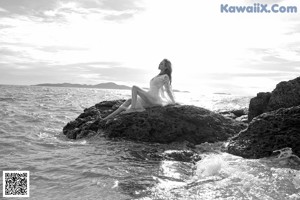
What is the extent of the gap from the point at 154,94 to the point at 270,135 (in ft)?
13.8

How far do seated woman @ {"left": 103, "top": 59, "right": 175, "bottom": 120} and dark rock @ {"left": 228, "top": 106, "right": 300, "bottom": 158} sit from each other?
352 centimetres

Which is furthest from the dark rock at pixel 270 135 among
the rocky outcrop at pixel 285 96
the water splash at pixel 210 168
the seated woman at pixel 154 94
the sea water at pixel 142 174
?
the seated woman at pixel 154 94

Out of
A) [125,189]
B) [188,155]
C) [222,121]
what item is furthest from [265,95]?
[125,189]

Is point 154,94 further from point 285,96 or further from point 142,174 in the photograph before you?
point 142,174

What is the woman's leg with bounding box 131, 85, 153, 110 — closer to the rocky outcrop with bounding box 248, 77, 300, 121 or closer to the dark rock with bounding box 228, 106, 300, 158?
the dark rock with bounding box 228, 106, 300, 158

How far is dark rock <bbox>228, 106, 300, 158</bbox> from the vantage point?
6.82m

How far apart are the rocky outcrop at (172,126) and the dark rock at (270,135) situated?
2068 millimetres

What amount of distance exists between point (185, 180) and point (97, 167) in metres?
1.90

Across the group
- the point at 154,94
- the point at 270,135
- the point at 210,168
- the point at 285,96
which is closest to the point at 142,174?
the point at 210,168

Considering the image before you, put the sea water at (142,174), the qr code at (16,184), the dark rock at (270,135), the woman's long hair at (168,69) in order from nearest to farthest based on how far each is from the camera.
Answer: the sea water at (142,174), the qr code at (16,184), the dark rock at (270,135), the woman's long hair at (168,69)

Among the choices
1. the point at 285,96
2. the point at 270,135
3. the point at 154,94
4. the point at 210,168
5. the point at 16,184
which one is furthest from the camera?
the point at 154,94

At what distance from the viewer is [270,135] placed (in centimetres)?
701

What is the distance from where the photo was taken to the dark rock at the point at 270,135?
6.82 metres

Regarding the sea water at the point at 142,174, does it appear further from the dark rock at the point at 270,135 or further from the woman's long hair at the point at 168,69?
the woman's long hair at the point at 168,69
